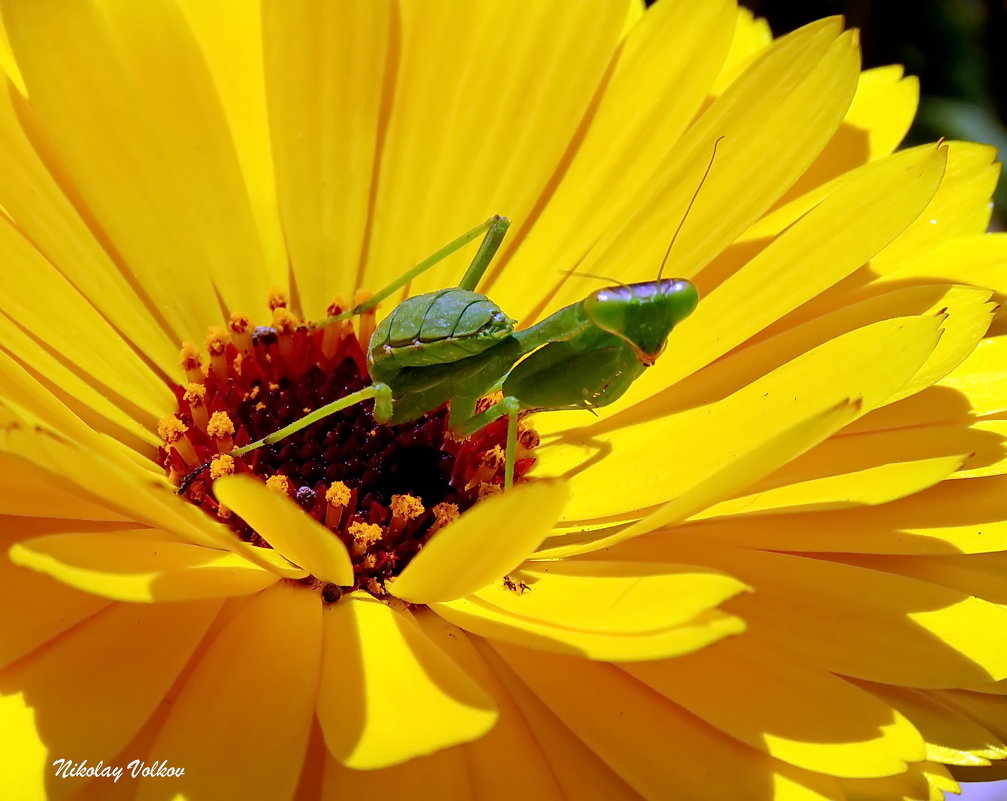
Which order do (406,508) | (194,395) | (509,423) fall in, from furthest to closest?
(194,395), (406,508), (509,423)

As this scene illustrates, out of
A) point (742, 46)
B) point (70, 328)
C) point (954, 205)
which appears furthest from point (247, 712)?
point (742, 46)

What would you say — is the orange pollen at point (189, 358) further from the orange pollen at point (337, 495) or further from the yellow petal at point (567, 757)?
the yellow petal at point (567, 757)

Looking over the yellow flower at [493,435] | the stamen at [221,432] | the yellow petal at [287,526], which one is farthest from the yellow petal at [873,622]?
the stamen at [221,432]

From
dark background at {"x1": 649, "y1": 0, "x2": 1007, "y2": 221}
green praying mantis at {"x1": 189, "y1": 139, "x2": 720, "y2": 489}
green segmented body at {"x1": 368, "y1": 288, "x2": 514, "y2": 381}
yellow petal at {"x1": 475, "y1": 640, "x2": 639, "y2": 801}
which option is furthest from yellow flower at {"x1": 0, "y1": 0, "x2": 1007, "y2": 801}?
dark background at {"x1": 649, "y1": 0, "x2": 1007, "y2": 221}

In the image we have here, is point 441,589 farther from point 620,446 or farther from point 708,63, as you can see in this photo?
point 708,63

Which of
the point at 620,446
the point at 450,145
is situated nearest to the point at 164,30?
the point at 450,145

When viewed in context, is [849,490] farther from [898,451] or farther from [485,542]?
[485,542]
